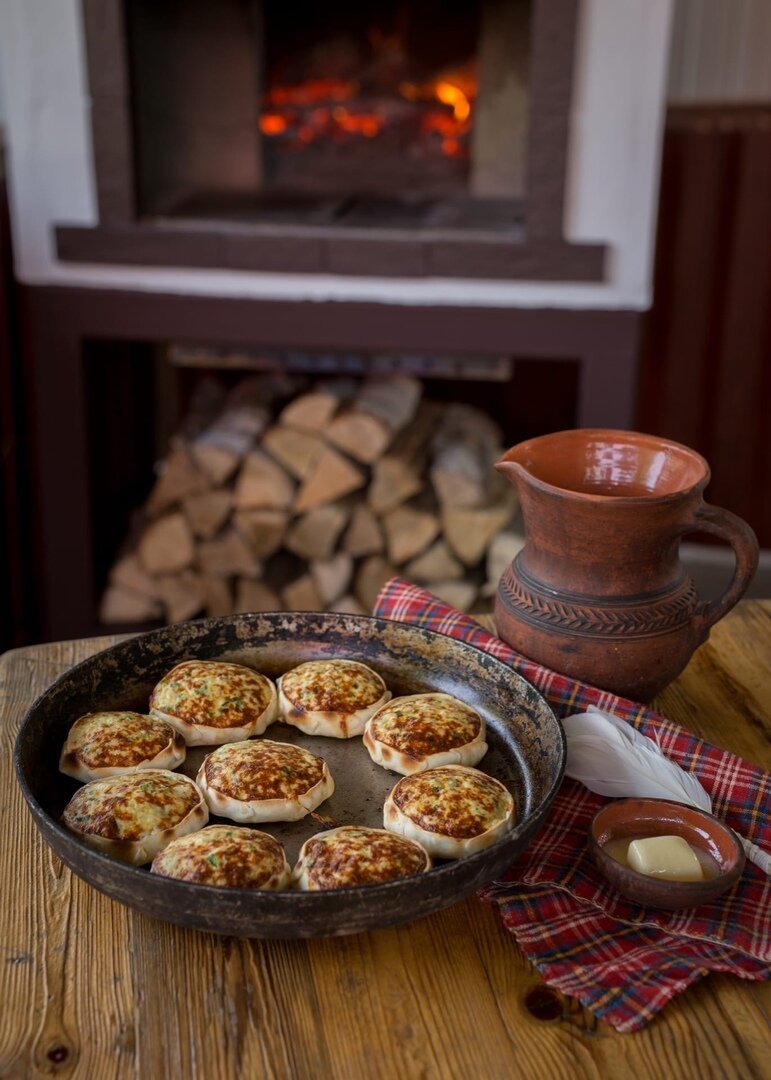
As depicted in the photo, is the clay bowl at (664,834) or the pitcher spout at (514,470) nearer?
the clay bowl at (664,834)

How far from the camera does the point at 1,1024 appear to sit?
90 cm

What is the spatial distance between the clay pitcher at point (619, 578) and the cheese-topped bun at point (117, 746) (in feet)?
1.34

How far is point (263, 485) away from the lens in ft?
8.68

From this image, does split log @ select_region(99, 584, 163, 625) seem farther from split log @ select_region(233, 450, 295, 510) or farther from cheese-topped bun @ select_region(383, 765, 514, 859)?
cheese-topped bun @ select_region(383, 765, 514, 859)

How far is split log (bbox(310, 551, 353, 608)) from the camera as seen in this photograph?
2.75 m

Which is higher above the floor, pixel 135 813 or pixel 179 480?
pixel 135 813

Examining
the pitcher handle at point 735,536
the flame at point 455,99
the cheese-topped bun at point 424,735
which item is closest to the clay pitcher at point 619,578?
the pitcher handle at point 735,536

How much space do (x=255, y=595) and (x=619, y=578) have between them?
1.68m

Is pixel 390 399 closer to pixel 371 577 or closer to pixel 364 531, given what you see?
pixel 364 531

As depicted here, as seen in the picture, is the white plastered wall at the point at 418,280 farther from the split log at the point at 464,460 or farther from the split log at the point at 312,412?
the split log at the point at 464,460

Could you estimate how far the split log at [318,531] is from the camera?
8.80 feet

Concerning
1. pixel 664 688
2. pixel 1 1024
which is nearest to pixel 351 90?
pixel 664 688

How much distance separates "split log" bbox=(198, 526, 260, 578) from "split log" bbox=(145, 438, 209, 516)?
128mm

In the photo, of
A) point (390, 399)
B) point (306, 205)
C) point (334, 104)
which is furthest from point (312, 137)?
point (390, 399)
